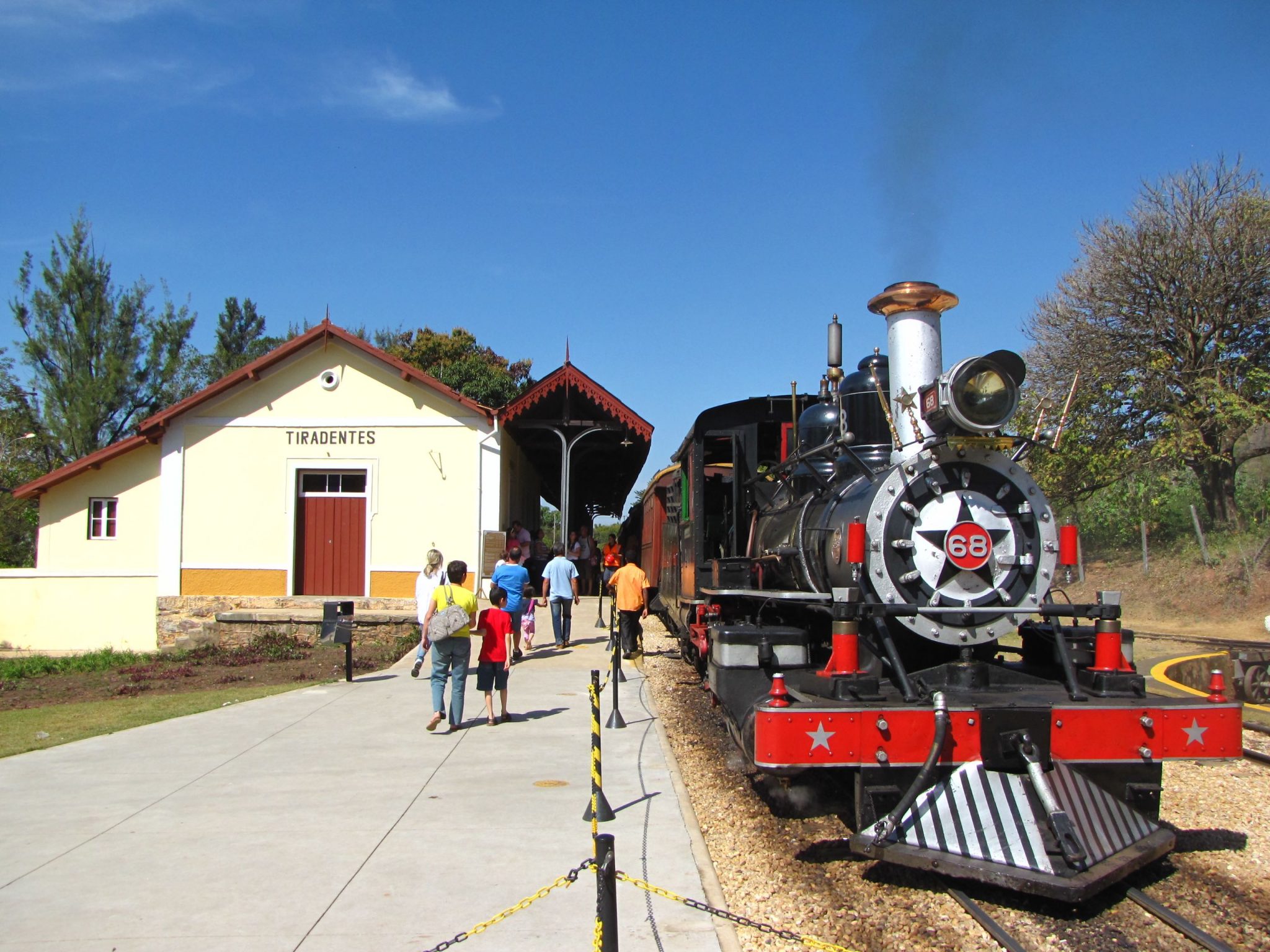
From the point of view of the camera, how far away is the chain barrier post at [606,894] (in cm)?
307

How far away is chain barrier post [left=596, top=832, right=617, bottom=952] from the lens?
307cm

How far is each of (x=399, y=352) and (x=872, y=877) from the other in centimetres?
3897

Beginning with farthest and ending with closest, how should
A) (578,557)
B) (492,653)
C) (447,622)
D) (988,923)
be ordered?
(578,557) < (492,653) < (447,622) < (988,923)

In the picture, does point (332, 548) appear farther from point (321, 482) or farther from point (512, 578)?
point (512, 578)

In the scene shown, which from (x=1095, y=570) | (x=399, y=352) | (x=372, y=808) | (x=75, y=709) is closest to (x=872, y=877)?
(x=372, y=808)

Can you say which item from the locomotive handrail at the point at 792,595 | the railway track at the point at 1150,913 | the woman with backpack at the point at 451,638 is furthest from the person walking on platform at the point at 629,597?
the railway track at the point at 1150,913

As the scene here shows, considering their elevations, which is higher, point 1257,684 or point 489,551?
point 489,551

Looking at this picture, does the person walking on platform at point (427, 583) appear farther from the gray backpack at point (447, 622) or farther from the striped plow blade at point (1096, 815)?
the striped plow blade at point (1096, 815)

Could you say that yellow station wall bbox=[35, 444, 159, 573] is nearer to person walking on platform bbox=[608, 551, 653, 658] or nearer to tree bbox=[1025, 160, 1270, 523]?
person walking on platform bbox=[608, 551, 653, 658]

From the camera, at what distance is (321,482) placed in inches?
675

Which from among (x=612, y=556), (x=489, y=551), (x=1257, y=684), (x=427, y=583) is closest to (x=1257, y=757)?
(x=1257, y=684)

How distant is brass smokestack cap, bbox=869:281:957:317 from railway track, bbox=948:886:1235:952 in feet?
10.2

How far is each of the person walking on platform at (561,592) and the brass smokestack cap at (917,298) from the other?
27.0ft

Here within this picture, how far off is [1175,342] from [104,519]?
2315cm
